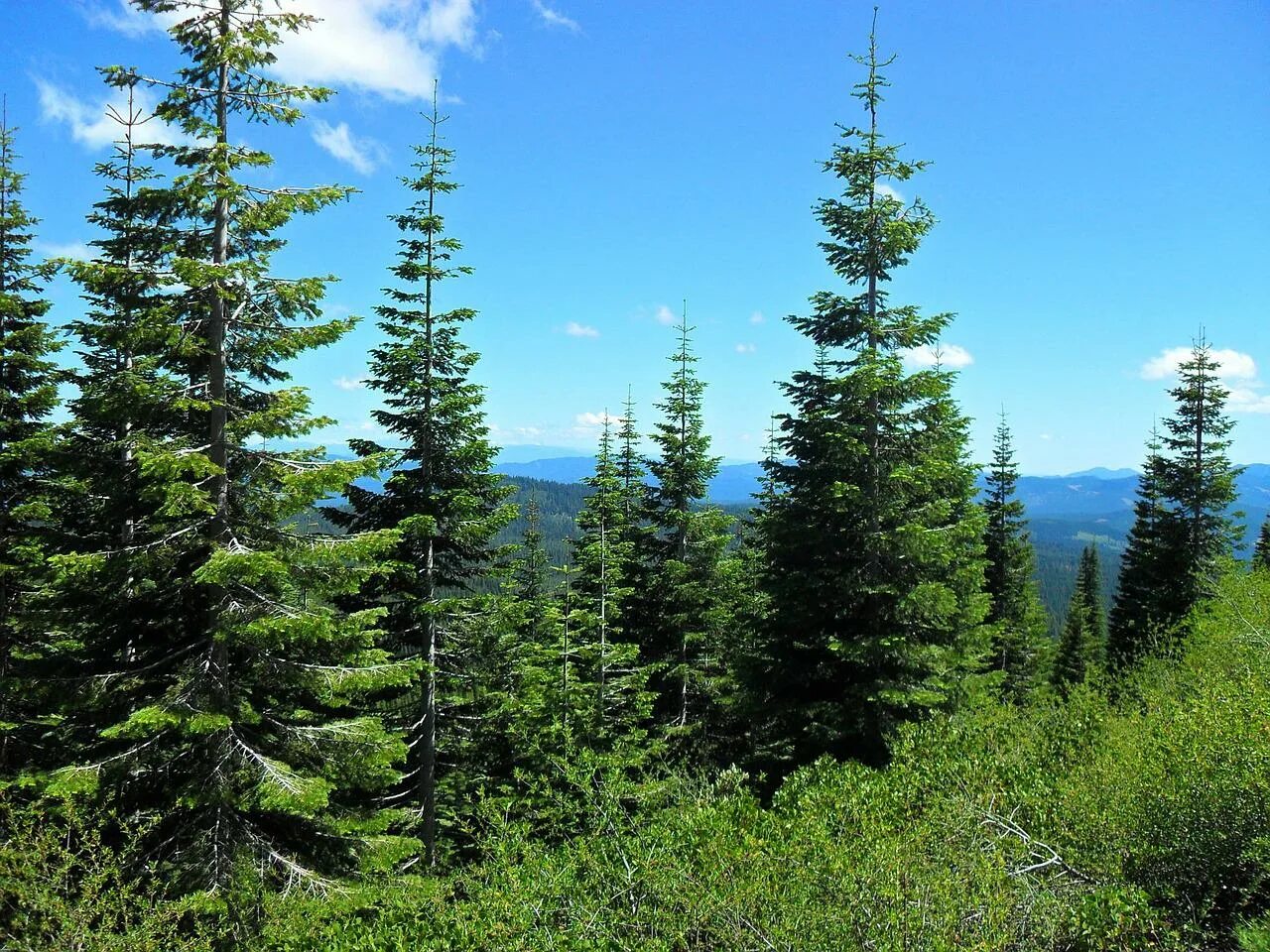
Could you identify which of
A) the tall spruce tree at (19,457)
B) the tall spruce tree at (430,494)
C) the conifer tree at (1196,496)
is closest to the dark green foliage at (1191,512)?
the conifer tree at (1196,496)

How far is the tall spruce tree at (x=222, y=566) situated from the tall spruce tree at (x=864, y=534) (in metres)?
8.58

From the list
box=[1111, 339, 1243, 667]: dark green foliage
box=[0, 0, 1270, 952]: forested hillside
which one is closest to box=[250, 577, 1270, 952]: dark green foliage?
box=[0, 0, 1270, 952]: forested hillside

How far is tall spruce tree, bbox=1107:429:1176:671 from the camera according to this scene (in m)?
27.7

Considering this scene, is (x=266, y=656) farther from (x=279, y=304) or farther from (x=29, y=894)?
(x=279, y=304)

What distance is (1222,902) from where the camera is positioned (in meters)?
9.23

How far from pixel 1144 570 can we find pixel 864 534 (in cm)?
2271

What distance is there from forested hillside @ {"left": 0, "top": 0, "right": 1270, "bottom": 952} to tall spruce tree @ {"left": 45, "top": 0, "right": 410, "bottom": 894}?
61 mm

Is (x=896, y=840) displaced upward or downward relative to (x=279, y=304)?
downward

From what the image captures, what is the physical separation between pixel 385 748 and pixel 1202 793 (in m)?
11.6

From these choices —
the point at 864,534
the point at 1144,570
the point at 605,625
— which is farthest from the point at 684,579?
the point at 1144,570

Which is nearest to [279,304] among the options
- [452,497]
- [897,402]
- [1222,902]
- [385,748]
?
[452,497]

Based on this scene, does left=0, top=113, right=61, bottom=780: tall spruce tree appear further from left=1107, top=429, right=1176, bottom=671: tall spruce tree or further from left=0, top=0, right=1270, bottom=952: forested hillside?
left=1107, top=429, right=1176, bottom=671: tall spruce tree

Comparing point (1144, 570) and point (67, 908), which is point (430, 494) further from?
point (1144, 570)

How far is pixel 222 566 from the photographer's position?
372 inches
